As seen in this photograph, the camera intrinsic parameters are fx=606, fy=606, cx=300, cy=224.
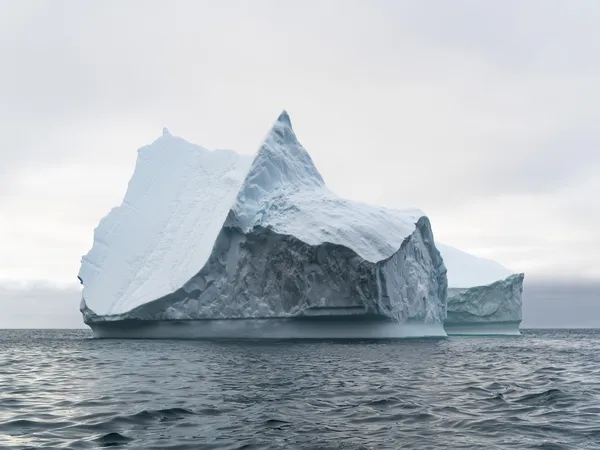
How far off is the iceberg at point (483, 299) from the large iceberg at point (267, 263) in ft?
23.0

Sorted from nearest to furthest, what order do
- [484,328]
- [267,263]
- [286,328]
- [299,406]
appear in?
1. [299,406]
2. [286,328]
3. [267,263]
4. [484,328]

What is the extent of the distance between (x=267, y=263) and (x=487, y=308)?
18.5 metres

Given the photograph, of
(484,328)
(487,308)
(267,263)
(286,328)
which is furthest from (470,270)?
(267,263)

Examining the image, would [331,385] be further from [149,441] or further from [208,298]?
[208,298]

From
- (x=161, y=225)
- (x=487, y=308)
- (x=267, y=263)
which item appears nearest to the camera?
(x=267, y=263)

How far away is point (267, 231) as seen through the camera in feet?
76.9

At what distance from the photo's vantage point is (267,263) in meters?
23.9

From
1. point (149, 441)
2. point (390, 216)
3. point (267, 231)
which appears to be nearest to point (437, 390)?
point (149, 441)

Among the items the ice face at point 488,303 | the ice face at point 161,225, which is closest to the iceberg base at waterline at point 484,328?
the ice face at point 488,303

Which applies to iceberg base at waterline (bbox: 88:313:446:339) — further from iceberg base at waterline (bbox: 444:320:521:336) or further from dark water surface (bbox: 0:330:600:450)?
iceberg base at waterline (bbox: 444:320:521:336)

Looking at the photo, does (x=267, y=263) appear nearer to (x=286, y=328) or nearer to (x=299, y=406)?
(x=286, y=328)

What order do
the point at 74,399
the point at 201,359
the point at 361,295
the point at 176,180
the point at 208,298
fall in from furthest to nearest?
the point at 176,180 → the point at 208,298 → the point at 361,295 → the point at 201,359 → the point at 74,399

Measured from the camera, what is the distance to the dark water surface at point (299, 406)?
6000 millimetres

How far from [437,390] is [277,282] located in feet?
48.3
